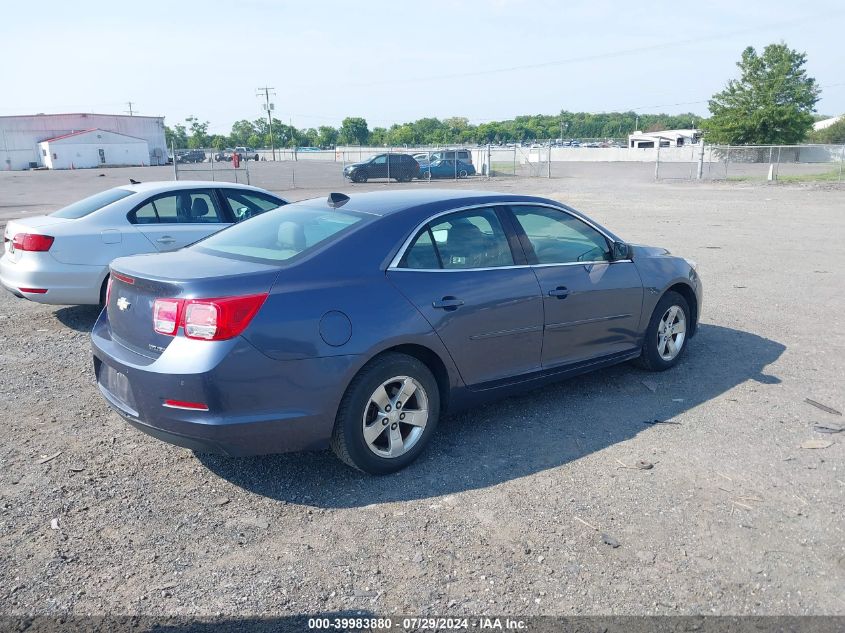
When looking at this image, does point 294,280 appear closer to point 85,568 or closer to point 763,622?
point 85,568

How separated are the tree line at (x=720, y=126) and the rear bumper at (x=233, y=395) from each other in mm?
25561

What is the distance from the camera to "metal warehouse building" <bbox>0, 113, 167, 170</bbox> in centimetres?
7400

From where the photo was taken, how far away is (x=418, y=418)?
14.1ft

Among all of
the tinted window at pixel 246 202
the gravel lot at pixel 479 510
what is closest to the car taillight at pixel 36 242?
the gravel lot at pixel 479 510

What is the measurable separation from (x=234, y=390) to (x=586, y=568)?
6.35ft

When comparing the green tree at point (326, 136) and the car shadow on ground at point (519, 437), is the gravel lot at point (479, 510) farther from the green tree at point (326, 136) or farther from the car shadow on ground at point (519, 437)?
the green tree at point (326, 136)

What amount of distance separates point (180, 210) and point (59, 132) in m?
83.9

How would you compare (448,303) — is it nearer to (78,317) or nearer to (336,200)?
(336,200)

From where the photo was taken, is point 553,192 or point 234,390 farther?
point 553,192

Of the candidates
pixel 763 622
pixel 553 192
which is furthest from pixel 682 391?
pixel 553 192

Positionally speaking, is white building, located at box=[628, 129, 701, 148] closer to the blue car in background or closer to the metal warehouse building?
the blue car in background

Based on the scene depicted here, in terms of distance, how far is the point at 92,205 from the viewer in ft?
26.2

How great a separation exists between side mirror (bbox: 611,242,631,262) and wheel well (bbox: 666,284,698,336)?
72cm

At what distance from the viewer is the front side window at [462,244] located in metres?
4.42
